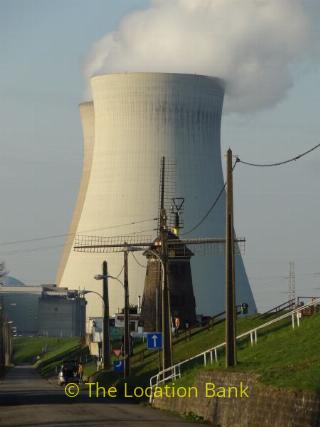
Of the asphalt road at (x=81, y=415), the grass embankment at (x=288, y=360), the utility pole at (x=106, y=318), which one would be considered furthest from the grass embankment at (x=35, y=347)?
→ the grass embankment at (x=288, y=360)

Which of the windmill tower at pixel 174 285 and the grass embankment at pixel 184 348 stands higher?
the windmill tower at pixel 174 285

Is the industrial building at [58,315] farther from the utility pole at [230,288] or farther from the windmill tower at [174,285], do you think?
the utility pole at [230,288]

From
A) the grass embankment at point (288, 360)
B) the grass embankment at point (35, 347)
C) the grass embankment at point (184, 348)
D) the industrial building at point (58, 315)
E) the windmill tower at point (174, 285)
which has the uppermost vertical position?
the industrial building at point (58, 315)

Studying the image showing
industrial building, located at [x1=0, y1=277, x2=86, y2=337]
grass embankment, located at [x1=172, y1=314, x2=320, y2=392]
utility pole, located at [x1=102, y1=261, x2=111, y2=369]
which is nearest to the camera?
grass embankment, located at [x1=172, y1=314, x2=320, y2=392]

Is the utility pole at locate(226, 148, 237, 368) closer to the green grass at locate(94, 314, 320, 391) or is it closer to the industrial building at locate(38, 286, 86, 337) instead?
the green grass at locate(94, 314, 320, 391)

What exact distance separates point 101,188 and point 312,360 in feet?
153

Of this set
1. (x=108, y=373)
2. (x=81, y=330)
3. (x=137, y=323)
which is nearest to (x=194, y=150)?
(x=137, y=323)

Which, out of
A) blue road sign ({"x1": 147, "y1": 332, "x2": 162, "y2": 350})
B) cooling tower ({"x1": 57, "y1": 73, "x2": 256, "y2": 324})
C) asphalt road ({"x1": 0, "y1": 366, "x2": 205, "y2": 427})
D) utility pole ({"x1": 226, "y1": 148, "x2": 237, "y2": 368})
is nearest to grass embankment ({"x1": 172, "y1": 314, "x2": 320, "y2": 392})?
utility pole ({"x1": 226, "y1": 148, "x2": 237, "y2": 368})

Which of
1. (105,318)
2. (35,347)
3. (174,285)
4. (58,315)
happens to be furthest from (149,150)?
(58,315)

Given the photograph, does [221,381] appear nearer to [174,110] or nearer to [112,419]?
[112,419]

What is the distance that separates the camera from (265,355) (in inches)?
1031

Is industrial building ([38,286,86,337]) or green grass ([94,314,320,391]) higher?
industrial building ([38,286,86,337])

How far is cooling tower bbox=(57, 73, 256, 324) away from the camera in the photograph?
63875mm

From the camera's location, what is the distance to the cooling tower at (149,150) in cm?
6388
